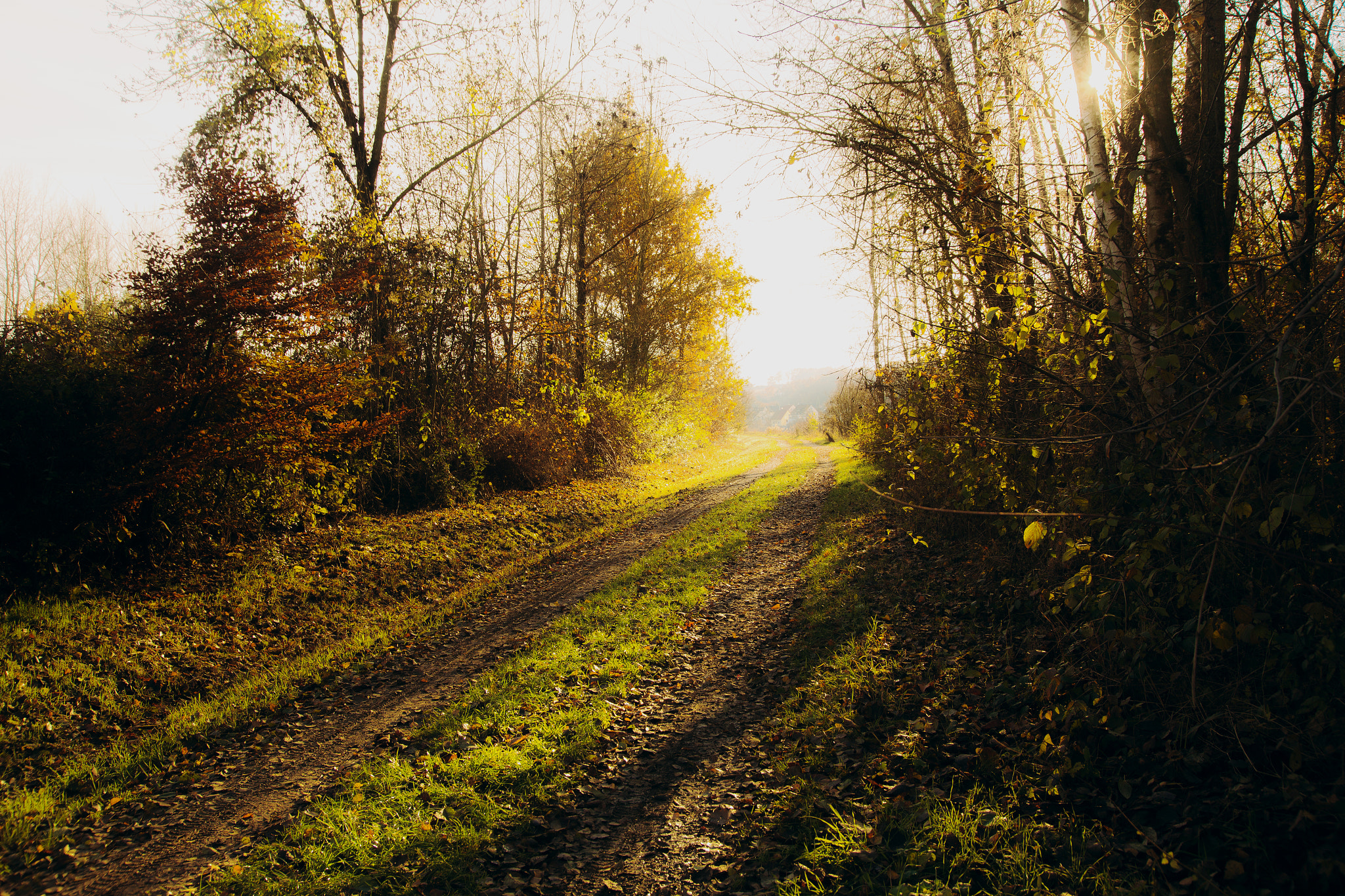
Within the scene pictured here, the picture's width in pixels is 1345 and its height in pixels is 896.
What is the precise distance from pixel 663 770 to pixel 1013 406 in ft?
17.2

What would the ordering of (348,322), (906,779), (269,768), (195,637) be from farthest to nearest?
1. (348,322)
2. (195,637)
3. (269,768)
4. (906,779)

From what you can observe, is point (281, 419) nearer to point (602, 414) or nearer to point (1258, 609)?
point (1258, 609)

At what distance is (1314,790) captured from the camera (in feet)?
9.20

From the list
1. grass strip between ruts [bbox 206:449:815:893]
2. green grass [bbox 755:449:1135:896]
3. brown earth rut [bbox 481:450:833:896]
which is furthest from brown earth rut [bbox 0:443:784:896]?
green grass [bbox 755:449:1135:896]

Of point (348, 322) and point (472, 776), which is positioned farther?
point (348, 322)

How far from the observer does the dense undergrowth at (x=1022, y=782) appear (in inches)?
111

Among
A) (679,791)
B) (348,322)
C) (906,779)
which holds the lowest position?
Answer: (679,791)

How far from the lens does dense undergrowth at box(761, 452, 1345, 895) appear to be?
2812 mm

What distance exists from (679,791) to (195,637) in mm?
5824

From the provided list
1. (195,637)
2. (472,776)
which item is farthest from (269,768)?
(195,637)

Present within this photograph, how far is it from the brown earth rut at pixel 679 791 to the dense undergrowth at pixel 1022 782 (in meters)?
0.30

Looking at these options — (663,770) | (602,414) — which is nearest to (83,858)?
(663,770)

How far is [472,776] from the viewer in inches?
165

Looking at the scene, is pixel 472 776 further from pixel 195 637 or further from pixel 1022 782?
pixel 195 637
